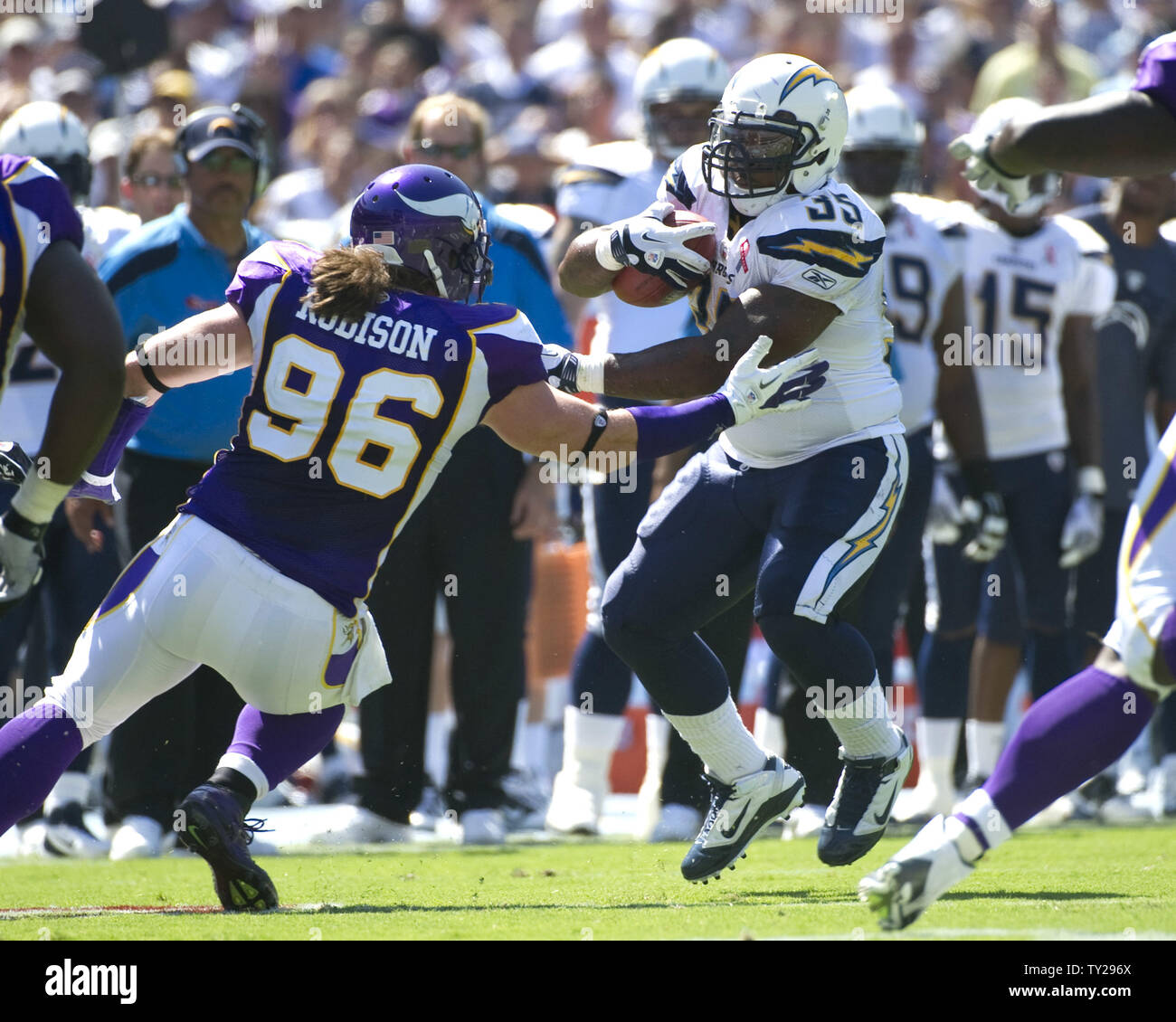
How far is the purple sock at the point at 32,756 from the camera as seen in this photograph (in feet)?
A: 13.2

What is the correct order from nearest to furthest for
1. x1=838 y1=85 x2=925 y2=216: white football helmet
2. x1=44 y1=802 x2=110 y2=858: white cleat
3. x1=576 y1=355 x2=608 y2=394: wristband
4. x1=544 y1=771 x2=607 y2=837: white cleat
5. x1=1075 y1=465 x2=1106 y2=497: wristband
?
x1=576 y1=355 x2=608 y2=394: wristband
x1=44 y1=802 x2=110 y2=858: white cleat
x1=544 y1=771 x2=607 y2=837: white cleat
x1=838 y1=85 x2=925 y2=216: white football helmet
x1=1075 y1=465 x2=1106 y2=497: wristband

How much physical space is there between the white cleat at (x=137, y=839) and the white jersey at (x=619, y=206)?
2.23m

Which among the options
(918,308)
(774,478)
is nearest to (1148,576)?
(774,478)

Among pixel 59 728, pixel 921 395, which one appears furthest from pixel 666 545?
pixel 921 395

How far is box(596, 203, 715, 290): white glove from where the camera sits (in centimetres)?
481

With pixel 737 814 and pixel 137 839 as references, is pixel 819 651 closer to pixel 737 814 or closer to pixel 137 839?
pixel 737 814

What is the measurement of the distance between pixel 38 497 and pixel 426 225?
112 cm

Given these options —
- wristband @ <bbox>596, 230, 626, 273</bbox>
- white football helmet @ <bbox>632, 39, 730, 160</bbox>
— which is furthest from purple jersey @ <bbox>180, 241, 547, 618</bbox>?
white football helmet @ <bbox>632, 39, 730, 160</bbox>

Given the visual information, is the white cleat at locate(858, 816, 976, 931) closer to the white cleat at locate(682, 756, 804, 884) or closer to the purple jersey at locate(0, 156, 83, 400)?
the white cleat at locate(682, 756, 804, 884)

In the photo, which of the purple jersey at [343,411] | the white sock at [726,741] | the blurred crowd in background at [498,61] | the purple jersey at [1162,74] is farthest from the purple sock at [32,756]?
the blurred crowd in background at [498,61]

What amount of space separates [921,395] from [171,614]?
129 inches

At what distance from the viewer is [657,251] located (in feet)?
15.8

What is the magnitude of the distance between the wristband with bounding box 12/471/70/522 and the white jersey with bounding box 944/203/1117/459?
4064mm

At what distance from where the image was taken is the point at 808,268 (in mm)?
4645
